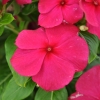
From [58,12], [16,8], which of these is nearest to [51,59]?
[58,12]

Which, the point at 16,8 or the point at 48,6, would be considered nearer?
the point at 48,6

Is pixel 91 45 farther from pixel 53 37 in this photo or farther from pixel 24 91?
pixel 24 91

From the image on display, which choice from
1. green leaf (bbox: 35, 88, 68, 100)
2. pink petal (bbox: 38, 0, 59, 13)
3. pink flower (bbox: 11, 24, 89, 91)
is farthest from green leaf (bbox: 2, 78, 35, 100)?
pink petal (bbox: 38, 0, 59, 13)

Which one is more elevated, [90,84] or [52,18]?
[52,18]

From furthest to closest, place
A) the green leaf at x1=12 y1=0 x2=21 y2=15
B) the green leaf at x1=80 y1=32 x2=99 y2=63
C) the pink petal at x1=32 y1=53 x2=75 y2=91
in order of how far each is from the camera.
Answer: the green leaf at x1=12 y1=0 x2=21 y2=15 < the green leaf at x1=80 y1=32 x2=99 y2=63 < the pink petal at x1=32 y1=53 x2=75 y2=91

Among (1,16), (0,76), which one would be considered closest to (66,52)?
(1,16)

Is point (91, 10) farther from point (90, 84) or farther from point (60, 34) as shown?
point (90, 84)

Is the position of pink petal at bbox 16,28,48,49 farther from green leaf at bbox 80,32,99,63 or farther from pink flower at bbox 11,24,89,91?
green leaf at bbox 80,32,99,63
